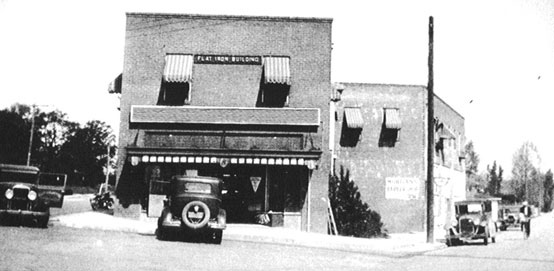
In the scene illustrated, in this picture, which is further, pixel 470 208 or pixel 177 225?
pixel 470 208

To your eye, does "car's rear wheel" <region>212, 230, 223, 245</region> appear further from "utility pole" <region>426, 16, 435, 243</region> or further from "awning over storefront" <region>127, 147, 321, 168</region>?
"utility pole" <region>426, 16, 435, 243</region>

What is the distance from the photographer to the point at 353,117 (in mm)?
35344

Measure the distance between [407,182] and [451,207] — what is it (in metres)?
10.3

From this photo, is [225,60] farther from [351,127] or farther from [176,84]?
[351,127]

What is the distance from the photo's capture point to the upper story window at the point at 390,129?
3528 centimetres

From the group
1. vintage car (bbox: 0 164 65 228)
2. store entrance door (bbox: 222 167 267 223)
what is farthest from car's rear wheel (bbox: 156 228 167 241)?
store entrance door (bbox: 222 167 267 223)

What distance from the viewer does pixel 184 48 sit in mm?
27172

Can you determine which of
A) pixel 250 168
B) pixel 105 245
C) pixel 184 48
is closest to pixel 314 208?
pixel 250 168

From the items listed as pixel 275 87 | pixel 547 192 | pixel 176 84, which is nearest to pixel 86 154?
pixel 176 84

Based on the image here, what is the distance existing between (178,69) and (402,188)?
15.4 m

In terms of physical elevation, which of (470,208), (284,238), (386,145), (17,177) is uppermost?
(386,145)

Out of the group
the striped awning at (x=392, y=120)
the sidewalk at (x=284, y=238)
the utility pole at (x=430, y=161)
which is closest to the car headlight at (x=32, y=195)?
the sidewalk at (x=284, y=238)

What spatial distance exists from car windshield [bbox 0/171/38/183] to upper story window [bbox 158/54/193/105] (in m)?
8.08

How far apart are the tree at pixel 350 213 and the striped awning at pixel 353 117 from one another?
6763 millimetres
